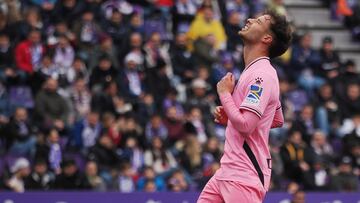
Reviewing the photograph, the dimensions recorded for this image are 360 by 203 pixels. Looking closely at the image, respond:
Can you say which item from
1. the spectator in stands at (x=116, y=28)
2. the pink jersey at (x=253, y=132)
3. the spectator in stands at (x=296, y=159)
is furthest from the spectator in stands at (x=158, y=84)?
the pink jersey at (x=253, y=132)

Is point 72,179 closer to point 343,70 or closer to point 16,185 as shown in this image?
point 16,185

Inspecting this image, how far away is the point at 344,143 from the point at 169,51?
11.4ft

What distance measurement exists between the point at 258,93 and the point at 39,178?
7.79 meters

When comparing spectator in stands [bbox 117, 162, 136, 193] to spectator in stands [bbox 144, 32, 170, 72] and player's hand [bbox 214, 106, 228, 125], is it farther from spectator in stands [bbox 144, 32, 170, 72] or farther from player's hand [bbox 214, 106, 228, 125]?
player's hand [bbox 214, 106, 228, 125]

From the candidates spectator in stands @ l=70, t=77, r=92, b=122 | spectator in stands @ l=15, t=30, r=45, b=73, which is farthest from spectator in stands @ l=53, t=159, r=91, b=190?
spectator in stands @ l=15, t=30, r=45, b=73

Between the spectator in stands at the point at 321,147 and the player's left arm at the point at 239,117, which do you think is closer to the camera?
the player's left arm at the point at 239,117

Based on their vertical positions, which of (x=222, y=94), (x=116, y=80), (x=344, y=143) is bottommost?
(x=344, y=143)

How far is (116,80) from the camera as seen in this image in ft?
52.1

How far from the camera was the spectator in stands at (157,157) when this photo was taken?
14800 millimetres

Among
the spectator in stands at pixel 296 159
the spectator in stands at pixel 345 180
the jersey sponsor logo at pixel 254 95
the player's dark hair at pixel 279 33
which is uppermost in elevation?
the player's dark hair at pixel 279 33

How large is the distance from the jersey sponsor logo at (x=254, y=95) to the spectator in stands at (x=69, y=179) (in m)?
7.63

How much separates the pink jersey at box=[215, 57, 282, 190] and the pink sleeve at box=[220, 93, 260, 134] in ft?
0.13

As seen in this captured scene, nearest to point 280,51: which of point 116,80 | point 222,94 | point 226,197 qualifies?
point 222,94

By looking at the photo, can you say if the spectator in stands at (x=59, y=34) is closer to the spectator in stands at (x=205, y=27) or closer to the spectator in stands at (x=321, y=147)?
the spectator in stands at (x=205, y=27)
